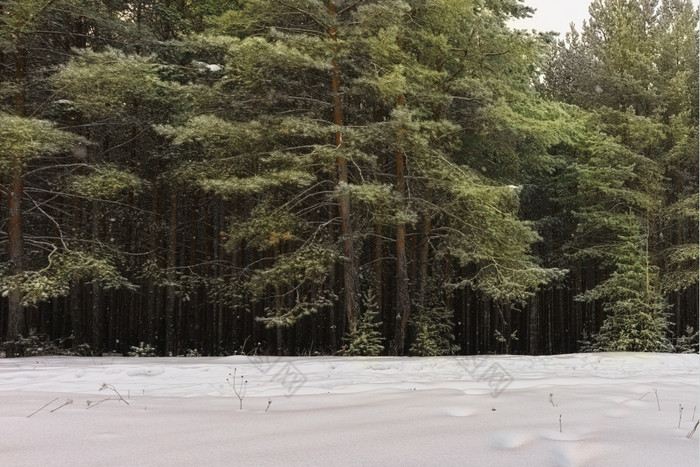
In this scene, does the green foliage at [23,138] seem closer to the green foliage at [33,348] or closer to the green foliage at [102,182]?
the green foliage at [102,182]

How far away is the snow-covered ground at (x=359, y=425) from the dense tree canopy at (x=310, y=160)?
24.3 ft

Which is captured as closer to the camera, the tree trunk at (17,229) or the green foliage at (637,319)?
the tree trunk at (17,229)

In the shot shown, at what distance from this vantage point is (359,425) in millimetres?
3264

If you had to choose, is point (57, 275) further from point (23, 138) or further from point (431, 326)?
point (431, 326)

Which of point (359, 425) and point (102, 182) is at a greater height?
point (102, 182)

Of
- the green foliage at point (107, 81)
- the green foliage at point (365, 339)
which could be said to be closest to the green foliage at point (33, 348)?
the green foliage at point (107, 81)

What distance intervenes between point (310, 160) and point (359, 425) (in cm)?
1062

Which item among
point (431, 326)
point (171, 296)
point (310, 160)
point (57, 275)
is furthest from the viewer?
point (171, 296)

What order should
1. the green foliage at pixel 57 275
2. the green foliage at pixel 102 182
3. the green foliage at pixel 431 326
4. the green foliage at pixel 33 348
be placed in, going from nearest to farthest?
the green foliage at pixel 57 275 < the green foliage at pixel 33 348 < the green foliage at pixel 102 182 < the green foliage at pixel 431 326

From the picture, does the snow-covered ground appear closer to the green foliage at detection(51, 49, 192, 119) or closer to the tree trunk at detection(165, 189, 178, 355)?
the green foliage at detection(51, 49, 192, 119)

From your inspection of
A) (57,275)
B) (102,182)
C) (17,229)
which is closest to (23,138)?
(102,182)

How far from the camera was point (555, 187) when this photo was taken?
2214cm

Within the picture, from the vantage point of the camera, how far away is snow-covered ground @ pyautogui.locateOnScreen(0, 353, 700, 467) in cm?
254

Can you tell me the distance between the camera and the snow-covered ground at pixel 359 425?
2539mm
